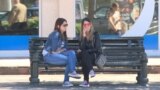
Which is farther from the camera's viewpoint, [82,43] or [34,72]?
[82,43]

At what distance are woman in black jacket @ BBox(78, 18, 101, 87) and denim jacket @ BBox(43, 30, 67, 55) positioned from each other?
42 centimetres

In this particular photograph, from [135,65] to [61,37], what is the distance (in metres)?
1.55

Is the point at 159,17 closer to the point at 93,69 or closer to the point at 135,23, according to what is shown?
the point at 135,23

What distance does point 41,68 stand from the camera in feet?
34.9

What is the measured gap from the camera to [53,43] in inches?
406

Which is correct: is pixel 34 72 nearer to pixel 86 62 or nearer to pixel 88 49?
pixel 86 62

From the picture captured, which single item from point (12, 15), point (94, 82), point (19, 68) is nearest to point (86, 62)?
point (94, 82)

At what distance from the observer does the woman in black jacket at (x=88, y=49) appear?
33.6 feet

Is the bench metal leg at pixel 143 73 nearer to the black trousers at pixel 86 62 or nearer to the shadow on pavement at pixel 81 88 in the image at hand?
the shadow on pavement at pixel 81 88

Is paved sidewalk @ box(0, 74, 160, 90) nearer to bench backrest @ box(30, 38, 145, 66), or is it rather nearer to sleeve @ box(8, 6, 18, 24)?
bench backrest @ box(30, 38, 145, 66)

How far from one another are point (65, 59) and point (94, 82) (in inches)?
40.9

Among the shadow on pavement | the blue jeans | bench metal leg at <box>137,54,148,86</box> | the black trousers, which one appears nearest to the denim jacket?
the blue jeans

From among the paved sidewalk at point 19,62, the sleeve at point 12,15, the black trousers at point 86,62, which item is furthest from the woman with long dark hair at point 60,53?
the sleeve at point 12,15

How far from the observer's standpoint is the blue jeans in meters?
Result: 10.2
